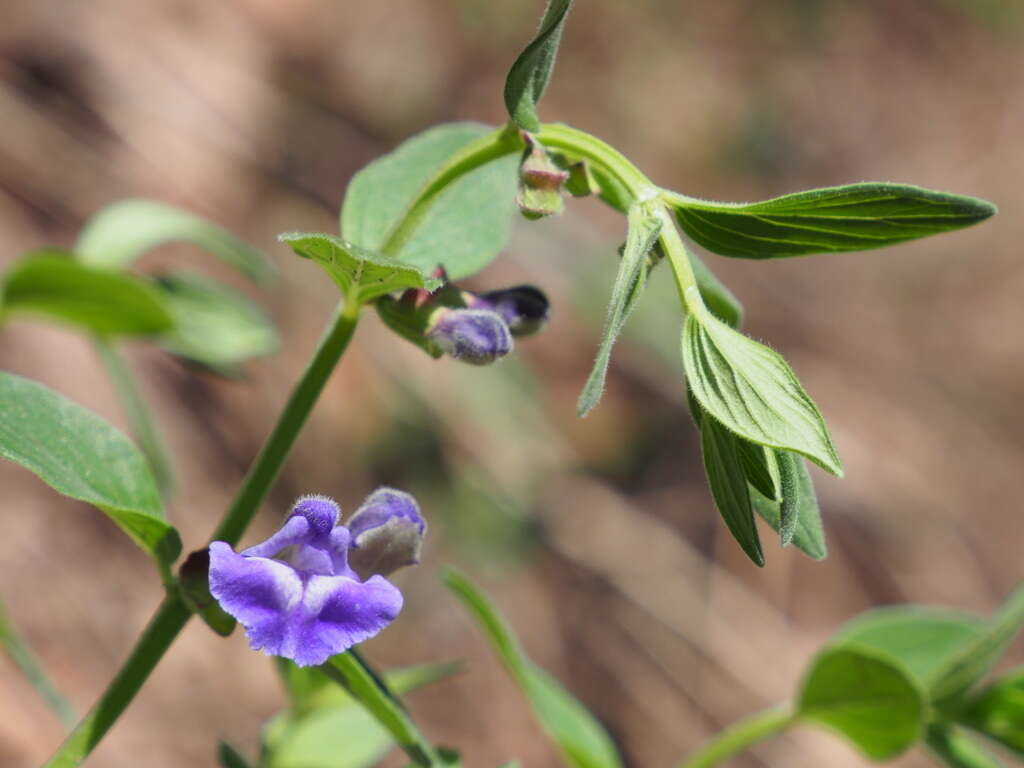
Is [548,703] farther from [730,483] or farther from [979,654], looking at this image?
[730,483]

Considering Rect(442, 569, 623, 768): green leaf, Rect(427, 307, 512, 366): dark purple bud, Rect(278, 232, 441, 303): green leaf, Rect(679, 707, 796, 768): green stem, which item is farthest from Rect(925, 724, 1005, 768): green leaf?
Rect(278, 232, 441, 303): green leaf

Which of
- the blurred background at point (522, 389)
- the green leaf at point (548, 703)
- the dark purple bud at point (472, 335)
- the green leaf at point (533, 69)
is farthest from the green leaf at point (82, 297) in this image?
the blurred background at point (522, 389)

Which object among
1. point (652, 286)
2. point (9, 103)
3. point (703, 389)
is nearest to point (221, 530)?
point (703, 389)

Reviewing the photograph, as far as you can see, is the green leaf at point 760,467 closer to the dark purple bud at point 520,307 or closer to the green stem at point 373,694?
the dark purple bud at point 520,307

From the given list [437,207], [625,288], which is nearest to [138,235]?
[437,207]

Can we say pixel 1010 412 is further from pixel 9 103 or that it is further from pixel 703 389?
pixel 703 389

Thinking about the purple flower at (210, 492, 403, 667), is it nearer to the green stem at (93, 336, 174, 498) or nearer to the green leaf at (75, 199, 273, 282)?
the green stem at (93, 336, 174, 498)
